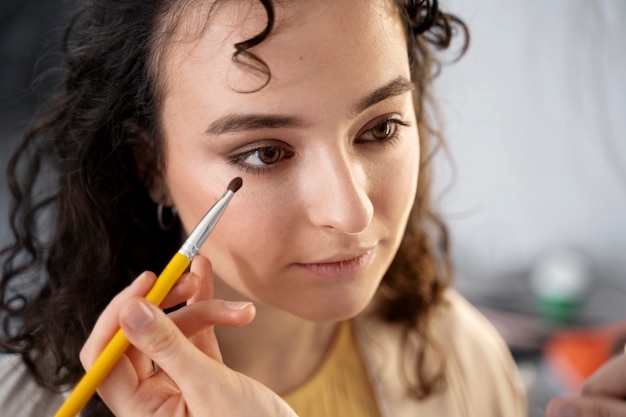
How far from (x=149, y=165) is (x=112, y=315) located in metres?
0.21

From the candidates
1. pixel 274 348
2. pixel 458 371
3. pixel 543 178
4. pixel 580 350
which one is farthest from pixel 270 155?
pixel 543 178

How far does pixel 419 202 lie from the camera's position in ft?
2.87

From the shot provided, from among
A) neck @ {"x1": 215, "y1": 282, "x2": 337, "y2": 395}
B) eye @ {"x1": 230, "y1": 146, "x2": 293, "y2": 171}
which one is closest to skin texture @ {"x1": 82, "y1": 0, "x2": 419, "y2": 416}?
eye @ {"x1": 230, "y1": 146, "x2": 293, "y2": 171}

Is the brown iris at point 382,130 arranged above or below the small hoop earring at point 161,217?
above

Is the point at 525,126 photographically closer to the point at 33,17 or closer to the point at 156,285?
the point at 33,17

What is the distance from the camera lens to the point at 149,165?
2.23 feet

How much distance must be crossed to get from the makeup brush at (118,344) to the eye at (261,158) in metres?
0.07

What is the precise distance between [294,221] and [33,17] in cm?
45

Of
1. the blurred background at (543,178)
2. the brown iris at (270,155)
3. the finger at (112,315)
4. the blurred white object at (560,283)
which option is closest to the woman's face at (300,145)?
the brown iris at (270,155)

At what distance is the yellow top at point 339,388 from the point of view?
2.49 ft

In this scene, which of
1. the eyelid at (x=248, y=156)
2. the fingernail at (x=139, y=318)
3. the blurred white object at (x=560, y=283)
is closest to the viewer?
the fingernail at (x=139, y=318)

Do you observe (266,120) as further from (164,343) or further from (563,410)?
(563,410)

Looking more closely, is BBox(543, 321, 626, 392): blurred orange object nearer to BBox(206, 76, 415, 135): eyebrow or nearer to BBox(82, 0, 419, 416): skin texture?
BBox(82, 0, 419, 416): skin texture

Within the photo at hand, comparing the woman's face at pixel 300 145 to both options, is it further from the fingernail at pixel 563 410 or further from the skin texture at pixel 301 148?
the fingernail at pixel 563 410
